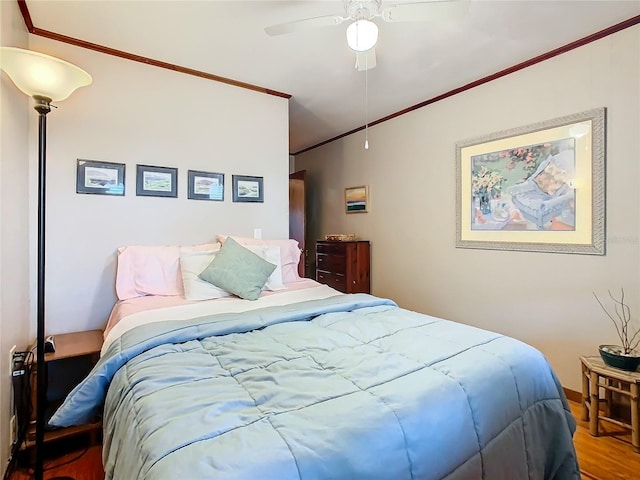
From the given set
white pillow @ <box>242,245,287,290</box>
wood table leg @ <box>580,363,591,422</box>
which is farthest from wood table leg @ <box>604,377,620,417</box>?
white pillow @ <box>242,245,287,290</box>

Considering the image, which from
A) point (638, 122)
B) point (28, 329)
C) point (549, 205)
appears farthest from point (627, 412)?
point (28, 329)

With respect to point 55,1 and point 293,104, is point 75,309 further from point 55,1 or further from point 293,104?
point 293,104

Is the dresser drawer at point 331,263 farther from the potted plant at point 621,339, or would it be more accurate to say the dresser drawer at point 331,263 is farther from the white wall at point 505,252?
the potted plant at point 621,339

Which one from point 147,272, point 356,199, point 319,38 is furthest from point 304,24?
point 356,199

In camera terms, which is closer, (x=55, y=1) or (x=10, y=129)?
(x=10, y=129)

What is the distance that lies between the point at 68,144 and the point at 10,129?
0.68 metres

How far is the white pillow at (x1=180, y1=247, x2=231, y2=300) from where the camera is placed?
2314 millimetres

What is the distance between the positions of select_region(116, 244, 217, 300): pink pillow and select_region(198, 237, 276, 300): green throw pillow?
0.27m

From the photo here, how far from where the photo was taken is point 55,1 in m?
1.99

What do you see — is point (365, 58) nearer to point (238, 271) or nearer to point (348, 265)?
point (238, 271)

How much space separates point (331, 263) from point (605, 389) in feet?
9.24

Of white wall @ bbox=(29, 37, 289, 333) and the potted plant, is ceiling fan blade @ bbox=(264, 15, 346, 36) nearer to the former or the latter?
white wall @ bbox=(29, 37, 289, 333)

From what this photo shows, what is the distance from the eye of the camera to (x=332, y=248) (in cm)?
426

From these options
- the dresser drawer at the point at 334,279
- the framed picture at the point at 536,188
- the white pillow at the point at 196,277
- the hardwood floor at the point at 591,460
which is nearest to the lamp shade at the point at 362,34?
the framed picture at the point at 536,188
